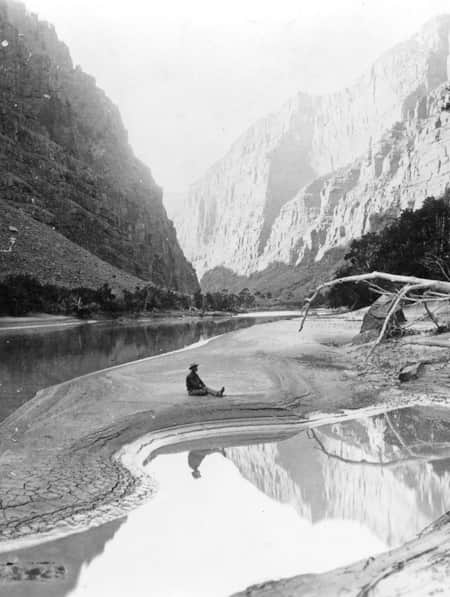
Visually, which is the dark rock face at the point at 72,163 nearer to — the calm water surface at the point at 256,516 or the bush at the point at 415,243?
the bush at the point at 415,243

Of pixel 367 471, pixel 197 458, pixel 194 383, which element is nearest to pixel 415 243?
pixel 194 383

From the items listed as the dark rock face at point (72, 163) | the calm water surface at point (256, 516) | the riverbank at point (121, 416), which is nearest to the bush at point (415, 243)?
the riverbank at point (121, 416)

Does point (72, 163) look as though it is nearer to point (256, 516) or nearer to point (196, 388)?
point (196, 388)

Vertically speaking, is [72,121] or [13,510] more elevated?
[72,121]

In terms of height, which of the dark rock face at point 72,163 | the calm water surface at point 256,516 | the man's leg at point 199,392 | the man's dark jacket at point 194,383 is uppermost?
the dark rock face at point 72,163

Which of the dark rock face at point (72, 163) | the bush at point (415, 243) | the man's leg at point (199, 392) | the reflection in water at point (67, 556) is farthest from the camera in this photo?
the dark rock face at point (72, 163)

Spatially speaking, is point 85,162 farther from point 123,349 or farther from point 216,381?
point 216,381

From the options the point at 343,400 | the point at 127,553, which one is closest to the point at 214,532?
the point at 127,553
